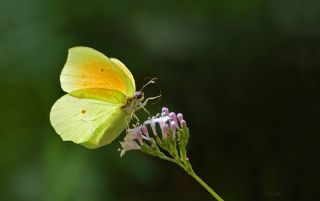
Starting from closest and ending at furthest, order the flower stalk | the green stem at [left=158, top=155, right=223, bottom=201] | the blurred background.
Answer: the green stem at [left=158, top=155, right=223, bottom=201]
the flower stalk
the blurred background

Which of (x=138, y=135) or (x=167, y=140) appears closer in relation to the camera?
(x=167, y=140)

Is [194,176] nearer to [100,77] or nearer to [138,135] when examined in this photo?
[138,135]

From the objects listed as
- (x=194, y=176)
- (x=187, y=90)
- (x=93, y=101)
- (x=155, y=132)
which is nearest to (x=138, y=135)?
(x=155, y=132)

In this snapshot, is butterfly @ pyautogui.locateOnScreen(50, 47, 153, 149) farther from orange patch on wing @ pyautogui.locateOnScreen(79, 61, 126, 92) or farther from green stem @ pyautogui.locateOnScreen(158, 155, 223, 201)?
green stem @ pyautogui.locateOnScreen(158, 155, 223, 201)

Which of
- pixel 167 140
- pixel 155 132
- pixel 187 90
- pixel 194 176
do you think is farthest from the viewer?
pixel 187 90

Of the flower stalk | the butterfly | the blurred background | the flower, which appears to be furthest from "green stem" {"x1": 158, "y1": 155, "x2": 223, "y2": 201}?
the blurred background

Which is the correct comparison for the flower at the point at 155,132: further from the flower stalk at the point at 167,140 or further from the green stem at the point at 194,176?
the green stem at the point at 194,176
